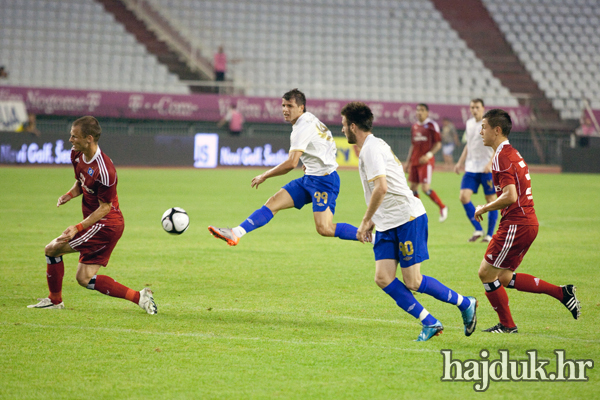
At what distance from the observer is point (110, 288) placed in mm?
6059

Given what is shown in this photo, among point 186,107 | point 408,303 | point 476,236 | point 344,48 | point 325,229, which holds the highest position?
point 344,48

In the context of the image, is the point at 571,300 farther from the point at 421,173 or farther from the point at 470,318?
the point at 421,173

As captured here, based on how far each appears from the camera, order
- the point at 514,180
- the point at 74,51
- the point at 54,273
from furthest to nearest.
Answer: the point at 74,51 → the point at 54,273 → the point at 514,180

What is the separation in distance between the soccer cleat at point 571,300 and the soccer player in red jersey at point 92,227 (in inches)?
137

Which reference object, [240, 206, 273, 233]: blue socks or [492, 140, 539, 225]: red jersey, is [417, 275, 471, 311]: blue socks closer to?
[492, 140, 539, 225]: red jersey

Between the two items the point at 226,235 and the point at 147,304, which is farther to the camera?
the point at 226,235

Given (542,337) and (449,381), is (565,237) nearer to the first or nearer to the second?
(542,337)

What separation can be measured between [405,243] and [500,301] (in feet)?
3.33

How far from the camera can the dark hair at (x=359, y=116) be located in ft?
16.9

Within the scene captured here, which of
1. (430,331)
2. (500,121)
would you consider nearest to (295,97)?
(500,121)

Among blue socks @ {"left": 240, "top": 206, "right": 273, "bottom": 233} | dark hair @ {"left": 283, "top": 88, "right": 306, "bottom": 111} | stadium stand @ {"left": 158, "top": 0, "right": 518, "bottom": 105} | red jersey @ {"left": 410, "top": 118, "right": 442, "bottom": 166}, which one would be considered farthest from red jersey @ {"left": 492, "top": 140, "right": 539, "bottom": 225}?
stadium stand @ {"left": 158, "top": 0, "right": 518, "bottom": 105}

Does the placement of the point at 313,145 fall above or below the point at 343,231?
above

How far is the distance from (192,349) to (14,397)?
1.32 m

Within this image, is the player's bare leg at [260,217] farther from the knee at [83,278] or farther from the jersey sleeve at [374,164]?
the jersey sleeve at [374,164]
